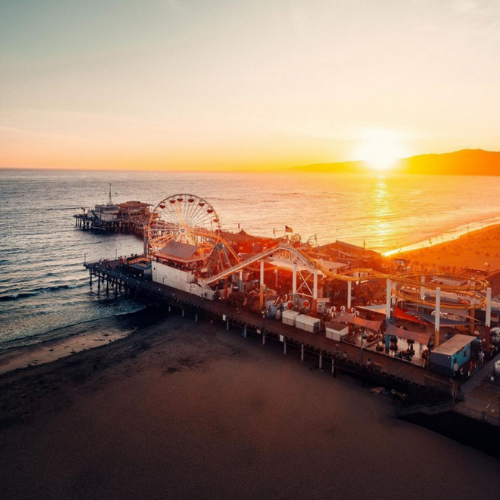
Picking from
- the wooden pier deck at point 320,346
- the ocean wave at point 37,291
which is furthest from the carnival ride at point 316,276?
the ocean wave at point 37,291

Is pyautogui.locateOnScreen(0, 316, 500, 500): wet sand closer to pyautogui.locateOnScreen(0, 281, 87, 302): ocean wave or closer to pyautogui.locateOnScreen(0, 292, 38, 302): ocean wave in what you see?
pyautogui.locateOnScreen(0, 292, 38, 302): ocean wave

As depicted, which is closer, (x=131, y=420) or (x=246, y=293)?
(x=131, y=420)

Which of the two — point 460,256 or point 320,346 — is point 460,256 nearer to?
point 460,256

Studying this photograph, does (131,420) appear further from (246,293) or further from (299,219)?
(299,219)

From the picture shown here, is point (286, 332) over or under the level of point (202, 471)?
over

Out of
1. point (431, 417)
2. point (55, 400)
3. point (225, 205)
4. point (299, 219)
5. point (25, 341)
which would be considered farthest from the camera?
point (225, 205)

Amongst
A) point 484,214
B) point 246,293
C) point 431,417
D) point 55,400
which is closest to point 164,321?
point 246,293

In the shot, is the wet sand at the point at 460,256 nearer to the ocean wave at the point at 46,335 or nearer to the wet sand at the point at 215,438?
the wet sand at the point at 215,438
